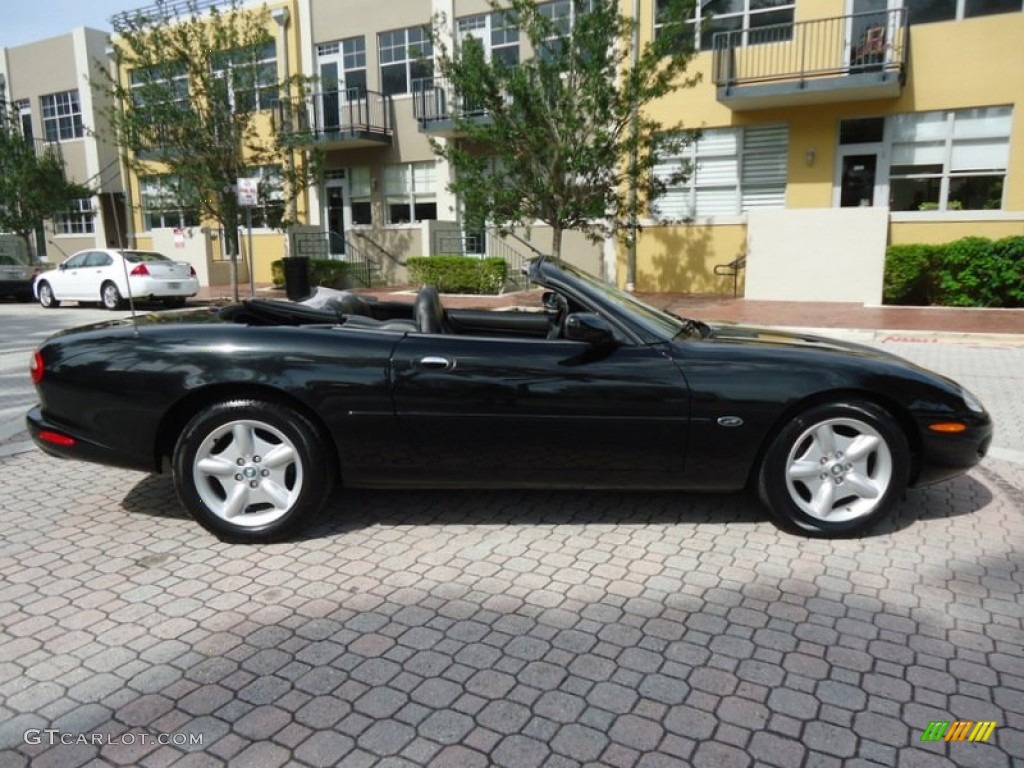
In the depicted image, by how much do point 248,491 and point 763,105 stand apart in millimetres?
17027

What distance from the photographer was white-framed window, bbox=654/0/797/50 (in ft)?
58.4

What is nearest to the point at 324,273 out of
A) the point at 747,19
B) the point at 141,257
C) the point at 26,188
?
the point at 141,257

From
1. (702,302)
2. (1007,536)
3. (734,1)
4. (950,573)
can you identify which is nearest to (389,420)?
(950,573)

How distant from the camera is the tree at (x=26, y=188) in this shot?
2645 cm

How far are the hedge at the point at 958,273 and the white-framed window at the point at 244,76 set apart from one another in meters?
14.9

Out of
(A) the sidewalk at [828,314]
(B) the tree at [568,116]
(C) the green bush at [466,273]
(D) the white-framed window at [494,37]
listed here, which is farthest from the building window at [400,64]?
(A) the sidewalk at [828,314]

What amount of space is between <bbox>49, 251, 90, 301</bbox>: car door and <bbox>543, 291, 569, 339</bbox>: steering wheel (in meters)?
17.5

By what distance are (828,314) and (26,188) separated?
25450 mm

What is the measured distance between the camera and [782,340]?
14.3 ft

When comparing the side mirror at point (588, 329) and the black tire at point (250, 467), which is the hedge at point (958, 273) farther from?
the black tire at point (250, 467)

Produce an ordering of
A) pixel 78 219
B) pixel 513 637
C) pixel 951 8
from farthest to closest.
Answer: pixel 78 219 → pixel 951 8 → pixel 513 637

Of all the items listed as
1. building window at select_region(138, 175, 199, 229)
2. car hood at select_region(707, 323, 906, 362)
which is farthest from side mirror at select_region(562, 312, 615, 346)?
building window at select_region(138, 175, 199, 229)

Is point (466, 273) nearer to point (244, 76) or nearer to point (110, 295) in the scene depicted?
point (244, 76)

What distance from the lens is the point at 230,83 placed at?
19281 millimetres
